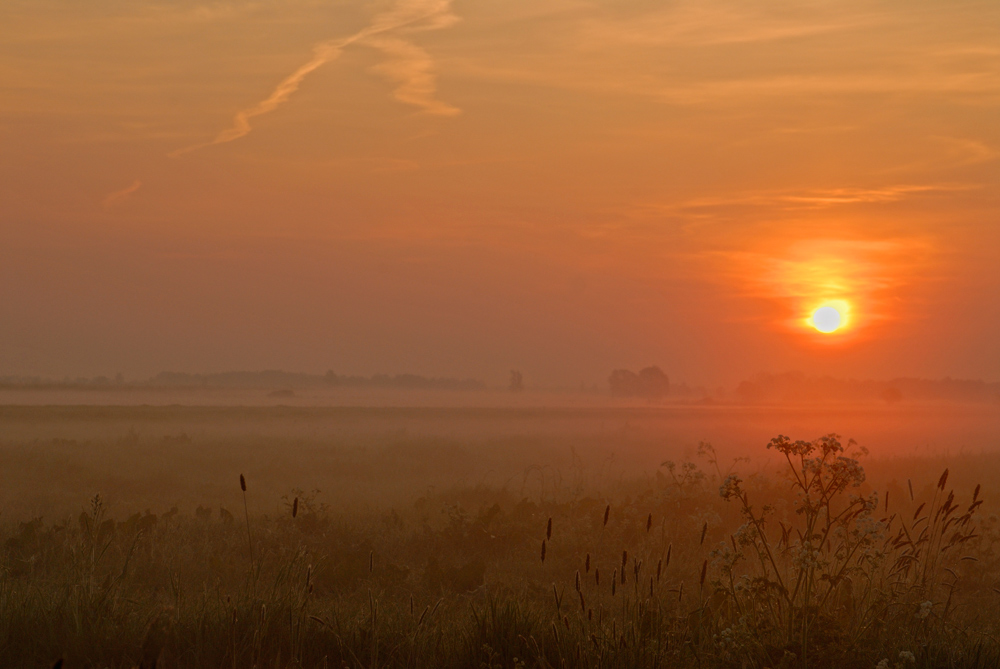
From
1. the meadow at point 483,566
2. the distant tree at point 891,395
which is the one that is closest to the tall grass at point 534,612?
the meadow at point 483,566

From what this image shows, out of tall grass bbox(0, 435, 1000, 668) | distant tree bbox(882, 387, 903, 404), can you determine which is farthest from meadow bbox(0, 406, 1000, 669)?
distant tree bbox(882, 387, 903, 404)

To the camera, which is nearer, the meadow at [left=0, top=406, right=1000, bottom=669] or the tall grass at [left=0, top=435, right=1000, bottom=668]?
the tall grass at [left=0, top=435, right=1000, bottom=668]

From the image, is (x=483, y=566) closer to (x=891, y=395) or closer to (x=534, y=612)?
(x=534, y=612)

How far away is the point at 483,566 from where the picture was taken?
934cm

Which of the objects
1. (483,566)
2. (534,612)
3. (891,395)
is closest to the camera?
(534,612)

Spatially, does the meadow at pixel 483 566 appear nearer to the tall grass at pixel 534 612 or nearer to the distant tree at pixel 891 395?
the tall grass at pixel 534 612

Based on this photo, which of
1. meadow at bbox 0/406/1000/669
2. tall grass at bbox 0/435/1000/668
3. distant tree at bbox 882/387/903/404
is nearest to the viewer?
tall grass at bbox 0/435/1000/668

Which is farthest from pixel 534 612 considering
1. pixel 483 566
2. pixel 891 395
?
pixel 891 395

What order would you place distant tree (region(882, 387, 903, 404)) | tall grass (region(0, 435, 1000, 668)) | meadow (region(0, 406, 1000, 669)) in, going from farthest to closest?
distant tree (region(882, 387, 903, 404)) → meadow (region(0, 406, 1000, 669)) → tall grass (region(0, 435, 1000, 668))

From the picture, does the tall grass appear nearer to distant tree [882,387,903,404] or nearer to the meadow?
the meadow

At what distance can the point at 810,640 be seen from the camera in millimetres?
5992

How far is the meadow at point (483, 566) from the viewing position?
5.82 m

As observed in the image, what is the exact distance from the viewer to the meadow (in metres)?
5.82

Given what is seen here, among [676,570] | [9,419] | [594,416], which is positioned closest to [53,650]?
[676,570]
